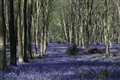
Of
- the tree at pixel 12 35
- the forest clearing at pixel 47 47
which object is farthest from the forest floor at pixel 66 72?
the tree at pixel 12 35

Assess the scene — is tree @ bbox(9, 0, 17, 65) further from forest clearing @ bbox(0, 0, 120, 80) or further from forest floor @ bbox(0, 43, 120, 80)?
forest floor @ bbox(0, 43, 120, 80)

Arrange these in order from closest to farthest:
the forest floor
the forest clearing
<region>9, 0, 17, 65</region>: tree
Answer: the forest floor, the forest clearing, <region>9, 0, 17, 65</region>: tree

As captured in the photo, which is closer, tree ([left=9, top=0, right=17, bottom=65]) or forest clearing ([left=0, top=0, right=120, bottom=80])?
forest clearing ([left=0, top=0, right=120, bottom=80])

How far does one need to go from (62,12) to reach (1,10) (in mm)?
64970

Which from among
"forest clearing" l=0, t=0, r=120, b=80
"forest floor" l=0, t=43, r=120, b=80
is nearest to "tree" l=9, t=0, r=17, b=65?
"forest clearing" l=0, t=0, r=120, b=80

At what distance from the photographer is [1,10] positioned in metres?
19.2

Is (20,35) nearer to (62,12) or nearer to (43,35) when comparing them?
(43,35)

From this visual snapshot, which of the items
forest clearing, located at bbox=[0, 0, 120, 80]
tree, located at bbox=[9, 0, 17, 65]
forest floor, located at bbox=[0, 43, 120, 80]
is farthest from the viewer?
tree, located at bbox=[9, 0, 17, 65]

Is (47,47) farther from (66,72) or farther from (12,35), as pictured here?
(66,72)

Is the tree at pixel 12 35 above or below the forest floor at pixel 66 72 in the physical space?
above

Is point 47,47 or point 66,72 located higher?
point 47,47

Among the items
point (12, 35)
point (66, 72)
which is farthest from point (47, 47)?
point (66, 72)

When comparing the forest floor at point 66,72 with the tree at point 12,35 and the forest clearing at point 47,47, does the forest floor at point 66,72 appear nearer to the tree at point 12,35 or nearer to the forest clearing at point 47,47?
the forest clearing at point 47,47

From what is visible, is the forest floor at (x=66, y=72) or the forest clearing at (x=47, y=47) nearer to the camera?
the forest floor at (x=66, y=72)
